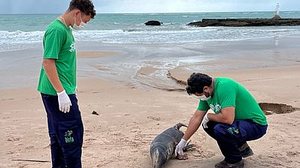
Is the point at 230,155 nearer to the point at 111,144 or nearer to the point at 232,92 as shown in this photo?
the point at 232,92

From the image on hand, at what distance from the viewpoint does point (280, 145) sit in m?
5.05

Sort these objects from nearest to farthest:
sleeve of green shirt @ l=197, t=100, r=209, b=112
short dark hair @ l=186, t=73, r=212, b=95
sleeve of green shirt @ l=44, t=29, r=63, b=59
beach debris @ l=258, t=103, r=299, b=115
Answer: sleeve of green shirt @ l=44, t=29, r=63, b=59 → short dark hair @ l=186, t=73, r=212, b=95 → sleeve of green shirt @ l=197, t=100, r=209, b=112 → beach debris @ l=258, t=103, r=299, b=115

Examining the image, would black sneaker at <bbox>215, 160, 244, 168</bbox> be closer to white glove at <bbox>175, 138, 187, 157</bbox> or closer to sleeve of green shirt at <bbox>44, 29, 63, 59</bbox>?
white glove at <bbox>175, 138, 187, 157</bbox>

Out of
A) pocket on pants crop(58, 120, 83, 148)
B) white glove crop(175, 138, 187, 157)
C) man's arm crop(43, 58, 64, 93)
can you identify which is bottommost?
white glove crop(175, 138, 187, 157)

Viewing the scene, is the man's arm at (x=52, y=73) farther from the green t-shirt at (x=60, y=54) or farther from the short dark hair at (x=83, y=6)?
the short dark hair at (x=83, y=6)

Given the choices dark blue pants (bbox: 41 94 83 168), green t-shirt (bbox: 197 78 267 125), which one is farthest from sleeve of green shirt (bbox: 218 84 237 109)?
dark blue pants (bbox: 41 94 83 168)

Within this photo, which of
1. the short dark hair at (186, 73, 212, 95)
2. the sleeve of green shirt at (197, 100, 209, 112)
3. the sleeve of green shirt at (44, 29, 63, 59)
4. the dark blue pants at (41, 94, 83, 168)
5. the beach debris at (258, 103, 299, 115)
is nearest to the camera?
the sleeve of green shirt at (44, 29, 63, 59)

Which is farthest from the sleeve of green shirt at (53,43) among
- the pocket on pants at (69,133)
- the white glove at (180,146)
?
the white glove at (180,146)

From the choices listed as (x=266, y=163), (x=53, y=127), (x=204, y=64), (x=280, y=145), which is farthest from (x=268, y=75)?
(x=53, y=127)

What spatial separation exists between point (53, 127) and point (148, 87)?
225 inches

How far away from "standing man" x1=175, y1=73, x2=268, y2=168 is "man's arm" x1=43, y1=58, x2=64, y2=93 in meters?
1.19

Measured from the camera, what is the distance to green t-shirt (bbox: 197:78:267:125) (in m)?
3.88

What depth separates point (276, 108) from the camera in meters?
7.34

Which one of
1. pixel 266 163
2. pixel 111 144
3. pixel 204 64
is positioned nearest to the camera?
pixel 266 163
